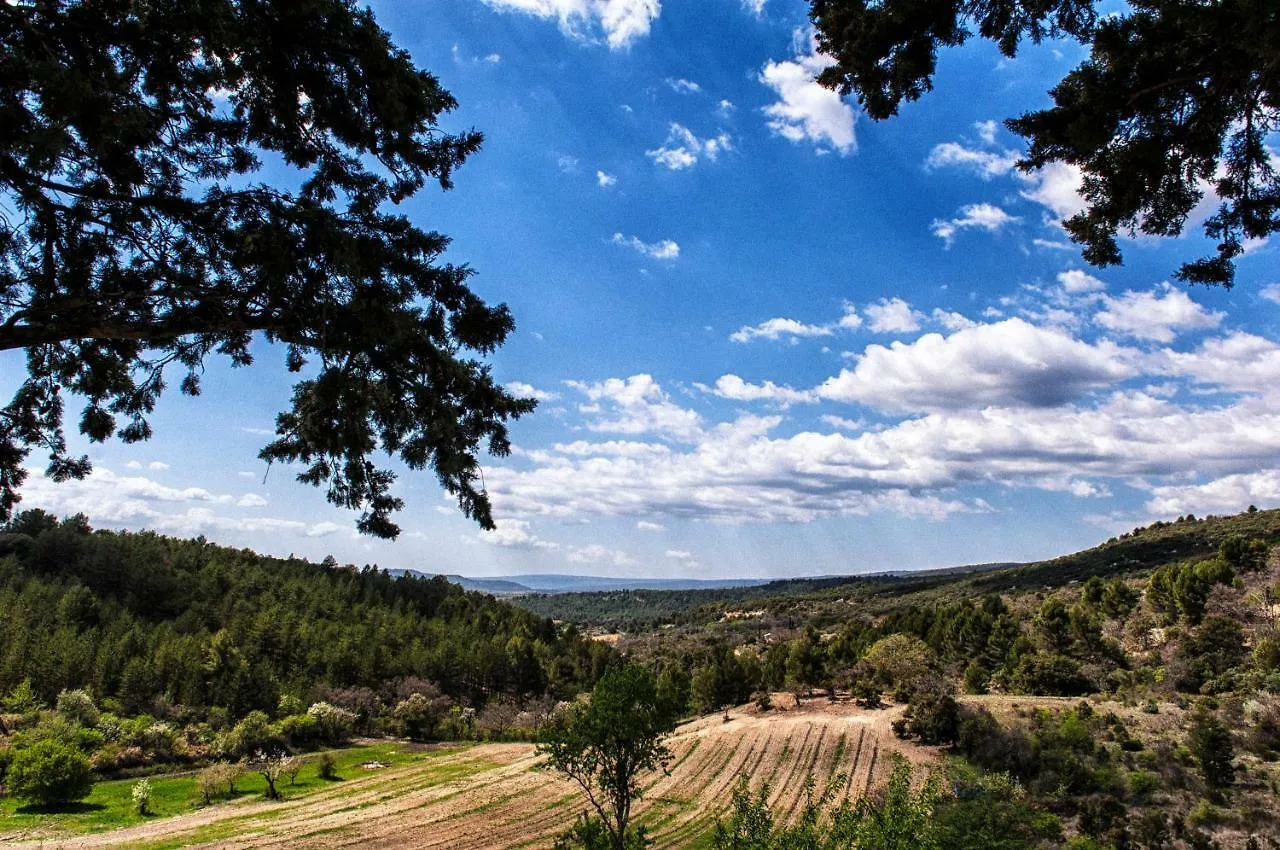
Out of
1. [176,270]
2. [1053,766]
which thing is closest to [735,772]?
[1053,766]

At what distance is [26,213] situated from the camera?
21.2 feet

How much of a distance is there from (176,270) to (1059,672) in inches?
2150

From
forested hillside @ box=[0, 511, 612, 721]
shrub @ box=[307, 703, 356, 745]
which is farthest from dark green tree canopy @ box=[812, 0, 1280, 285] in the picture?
forested hillside @ box=[0, 511, 612, 721]

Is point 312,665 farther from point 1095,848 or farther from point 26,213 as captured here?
point 26,213

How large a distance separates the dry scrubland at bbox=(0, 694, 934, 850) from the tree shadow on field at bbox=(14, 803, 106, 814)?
496cm

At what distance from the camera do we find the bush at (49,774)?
34125 mm

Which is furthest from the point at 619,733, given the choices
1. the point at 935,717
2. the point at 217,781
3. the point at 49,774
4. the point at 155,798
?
the point at 155,798

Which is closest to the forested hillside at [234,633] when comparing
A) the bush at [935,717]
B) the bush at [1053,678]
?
the bush at [935,717]

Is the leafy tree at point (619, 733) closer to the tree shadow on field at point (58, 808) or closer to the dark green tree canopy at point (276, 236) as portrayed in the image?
the dark green tree canopy at point (276, 236)

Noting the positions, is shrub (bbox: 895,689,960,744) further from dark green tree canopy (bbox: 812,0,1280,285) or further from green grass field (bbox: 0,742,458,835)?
dark green tree canopy (bbox: 812,0,1280,285)

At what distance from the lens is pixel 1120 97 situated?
21.0 feet

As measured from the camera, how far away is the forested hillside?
6525 centimetres

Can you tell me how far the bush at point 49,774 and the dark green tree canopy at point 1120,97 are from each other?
47.8 metres

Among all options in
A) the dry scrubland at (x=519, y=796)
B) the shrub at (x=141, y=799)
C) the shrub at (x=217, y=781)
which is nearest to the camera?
the dry scrubland at (x=519, y=796)
